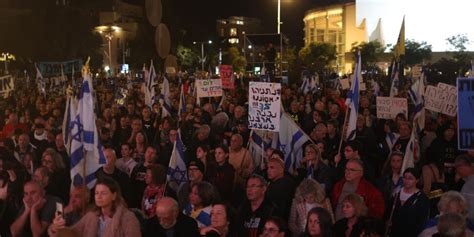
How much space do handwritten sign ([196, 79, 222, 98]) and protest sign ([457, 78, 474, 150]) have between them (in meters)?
9.58

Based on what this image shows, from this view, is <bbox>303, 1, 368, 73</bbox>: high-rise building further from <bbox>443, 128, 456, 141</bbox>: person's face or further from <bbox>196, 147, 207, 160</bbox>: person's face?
<bbox>196, 147, 207, 160</bbox>: person's face

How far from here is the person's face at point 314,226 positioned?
5.22m

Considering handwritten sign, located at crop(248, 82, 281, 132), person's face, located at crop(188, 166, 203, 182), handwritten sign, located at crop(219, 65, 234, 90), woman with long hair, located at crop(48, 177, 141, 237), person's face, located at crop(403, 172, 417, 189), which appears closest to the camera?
woman with long hair, located at crop(48, 177, 141, 237)

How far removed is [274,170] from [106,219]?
86.0 inches

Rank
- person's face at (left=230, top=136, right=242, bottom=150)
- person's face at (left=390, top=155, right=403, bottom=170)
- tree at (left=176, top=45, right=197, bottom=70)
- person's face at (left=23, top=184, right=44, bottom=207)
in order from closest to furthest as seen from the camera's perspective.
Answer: person's face at (left=23, top=184, right=44, bottom=207)
person's face at (left=390, top=155, right=403, bottom=170)
person's face at (left=230, top=136, right=242, bottom=150)
tree at (left=176, top=45, right=197, bottom=70)

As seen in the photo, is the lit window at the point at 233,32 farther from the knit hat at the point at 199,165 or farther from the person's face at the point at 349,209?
the person's face at the point at 349,209

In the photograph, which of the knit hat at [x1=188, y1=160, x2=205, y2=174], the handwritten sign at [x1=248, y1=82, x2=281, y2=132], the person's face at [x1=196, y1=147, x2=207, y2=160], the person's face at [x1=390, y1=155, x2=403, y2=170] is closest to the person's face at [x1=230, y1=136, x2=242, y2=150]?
the person's face at [x1=196, y1=147, x2=207, y2=160]

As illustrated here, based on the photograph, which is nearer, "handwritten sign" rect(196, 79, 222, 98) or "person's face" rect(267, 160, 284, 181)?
"person's face" rect(267, 160, 284, 181)

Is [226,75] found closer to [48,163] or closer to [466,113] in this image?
[48,163]

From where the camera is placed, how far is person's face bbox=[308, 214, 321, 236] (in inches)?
206

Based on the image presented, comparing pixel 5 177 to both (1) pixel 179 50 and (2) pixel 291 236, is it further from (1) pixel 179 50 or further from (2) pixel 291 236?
(1) pixel 179 50

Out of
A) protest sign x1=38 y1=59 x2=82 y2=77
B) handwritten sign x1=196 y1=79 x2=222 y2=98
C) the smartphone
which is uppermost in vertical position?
protest sign x1=38 y1=59 x2=82 y2=77

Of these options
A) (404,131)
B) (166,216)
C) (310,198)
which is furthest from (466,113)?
(166,216)

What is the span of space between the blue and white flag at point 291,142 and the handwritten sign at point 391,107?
3.61m
